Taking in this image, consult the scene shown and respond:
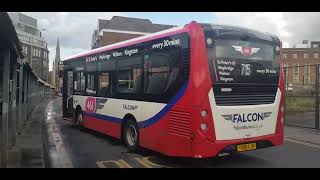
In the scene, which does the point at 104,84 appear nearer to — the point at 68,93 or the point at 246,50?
the point at 68,93

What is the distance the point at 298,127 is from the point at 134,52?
28.4ft

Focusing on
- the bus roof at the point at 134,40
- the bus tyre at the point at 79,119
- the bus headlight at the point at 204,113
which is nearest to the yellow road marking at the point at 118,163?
the bus headlight at the point at 204,113

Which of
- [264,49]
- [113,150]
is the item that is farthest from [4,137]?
[264,49]

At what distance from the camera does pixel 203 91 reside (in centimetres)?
756

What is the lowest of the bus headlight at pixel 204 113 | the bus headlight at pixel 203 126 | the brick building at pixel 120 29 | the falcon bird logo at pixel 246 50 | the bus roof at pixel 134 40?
the bus headlight at pixel 203 126

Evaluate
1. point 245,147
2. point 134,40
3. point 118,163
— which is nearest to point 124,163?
point 118,163

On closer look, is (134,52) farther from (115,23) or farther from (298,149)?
(115,23)

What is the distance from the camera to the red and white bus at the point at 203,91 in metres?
7.62

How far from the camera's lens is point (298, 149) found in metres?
10.8

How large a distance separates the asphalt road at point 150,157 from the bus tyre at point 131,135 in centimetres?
19

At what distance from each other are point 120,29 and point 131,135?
72.9 m

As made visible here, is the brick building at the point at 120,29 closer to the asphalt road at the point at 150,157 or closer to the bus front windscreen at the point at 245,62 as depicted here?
the asphalt road at the point at 150,157

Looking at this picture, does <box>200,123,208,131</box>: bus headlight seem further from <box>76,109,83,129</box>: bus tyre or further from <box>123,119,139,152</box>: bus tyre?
<box>76,109,83,129</box>: bus tyre
